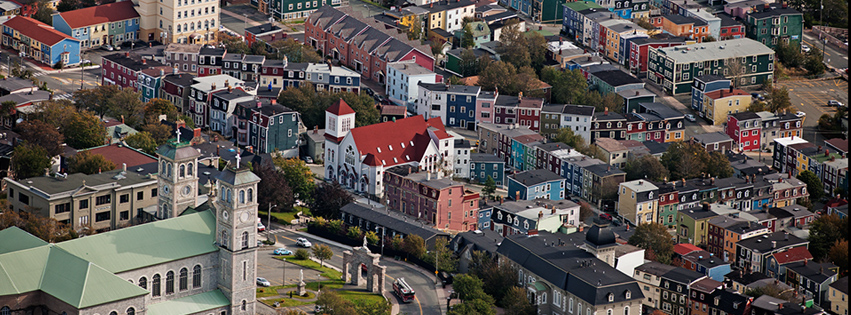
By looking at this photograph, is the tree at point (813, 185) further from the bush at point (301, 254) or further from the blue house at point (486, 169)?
the bush at point (301, 254)

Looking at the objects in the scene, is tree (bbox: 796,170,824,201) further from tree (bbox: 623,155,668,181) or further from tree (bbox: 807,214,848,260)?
tree (bbox: 623,155,668,181)

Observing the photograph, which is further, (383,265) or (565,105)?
(565,105)

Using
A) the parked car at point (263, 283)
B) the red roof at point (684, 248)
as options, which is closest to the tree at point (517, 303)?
the parked car at point (263, 283)

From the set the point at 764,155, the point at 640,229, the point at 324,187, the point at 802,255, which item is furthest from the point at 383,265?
the point at 764,155

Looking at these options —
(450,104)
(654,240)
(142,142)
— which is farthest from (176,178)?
(450,104)

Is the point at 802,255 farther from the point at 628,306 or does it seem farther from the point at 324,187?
the point at 324,187

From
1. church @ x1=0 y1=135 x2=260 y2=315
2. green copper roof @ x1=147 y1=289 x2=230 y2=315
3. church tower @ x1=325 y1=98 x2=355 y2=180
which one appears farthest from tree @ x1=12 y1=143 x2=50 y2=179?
green copper roof @ x1=147 y1=289 x2=230 y2=315
